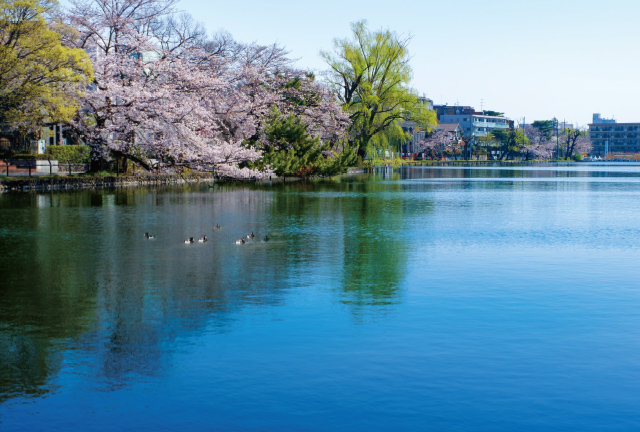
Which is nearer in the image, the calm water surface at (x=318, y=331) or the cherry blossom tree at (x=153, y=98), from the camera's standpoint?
the calm water surface at (x=318, y=331)

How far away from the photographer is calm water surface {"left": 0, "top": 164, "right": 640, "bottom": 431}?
7074 mm

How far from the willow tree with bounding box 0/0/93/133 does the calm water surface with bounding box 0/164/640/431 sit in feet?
61.3

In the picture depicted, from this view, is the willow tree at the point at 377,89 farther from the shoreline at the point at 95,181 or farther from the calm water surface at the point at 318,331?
the calm water surface at the point at 318,331

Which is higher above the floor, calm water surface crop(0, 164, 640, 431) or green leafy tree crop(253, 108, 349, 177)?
green leafy tree crop(253, 108, 349, 177)

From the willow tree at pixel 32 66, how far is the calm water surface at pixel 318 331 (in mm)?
18692

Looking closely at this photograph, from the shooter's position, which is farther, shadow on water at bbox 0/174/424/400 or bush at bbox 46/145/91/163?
bush at bbox 46/145/91/163

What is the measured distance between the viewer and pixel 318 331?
33.0 ft

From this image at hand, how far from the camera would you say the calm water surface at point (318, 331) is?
7.07 metres

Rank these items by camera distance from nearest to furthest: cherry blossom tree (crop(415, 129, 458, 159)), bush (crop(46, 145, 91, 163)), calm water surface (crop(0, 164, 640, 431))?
calm water surface (crop(0, 164, 640, 431)) < bush (crop(46, 145, 91, 163)) < cherry blossom tree (crop(415, 129, 458, 159))

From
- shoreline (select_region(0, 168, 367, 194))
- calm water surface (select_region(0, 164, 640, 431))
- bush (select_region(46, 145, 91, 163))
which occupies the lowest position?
calm water surface (select_region(0, 164, 640, 431))

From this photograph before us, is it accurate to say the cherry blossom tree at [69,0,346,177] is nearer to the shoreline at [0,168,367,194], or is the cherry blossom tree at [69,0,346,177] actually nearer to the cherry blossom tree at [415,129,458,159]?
the shoreline at [0,168,367,194]

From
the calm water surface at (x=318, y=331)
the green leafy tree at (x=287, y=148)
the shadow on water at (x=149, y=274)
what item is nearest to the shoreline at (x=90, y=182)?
the green leafy tree at (x=287, y=148)

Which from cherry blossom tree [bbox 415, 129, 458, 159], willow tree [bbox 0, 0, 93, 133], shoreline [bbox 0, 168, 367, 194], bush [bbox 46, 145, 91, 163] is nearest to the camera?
willow tree [bbox 0, 0, 93, 133]

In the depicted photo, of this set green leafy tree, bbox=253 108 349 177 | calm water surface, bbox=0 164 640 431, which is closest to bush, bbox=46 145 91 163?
green leafy tree, bbox=253 108 349 177
